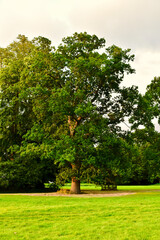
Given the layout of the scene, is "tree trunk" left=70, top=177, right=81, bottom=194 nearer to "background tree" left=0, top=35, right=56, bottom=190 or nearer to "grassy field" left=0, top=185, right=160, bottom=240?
"background tree" left=0, top=35, right=56, bottom=190

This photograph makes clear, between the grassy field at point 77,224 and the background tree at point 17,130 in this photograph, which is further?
the background tree at point 17,130

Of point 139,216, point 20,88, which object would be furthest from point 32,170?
point 139,216

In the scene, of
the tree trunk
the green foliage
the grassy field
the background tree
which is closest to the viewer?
the grassy field

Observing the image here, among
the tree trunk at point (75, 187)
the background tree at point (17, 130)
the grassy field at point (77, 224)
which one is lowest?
the grassy field at point (77, 224)

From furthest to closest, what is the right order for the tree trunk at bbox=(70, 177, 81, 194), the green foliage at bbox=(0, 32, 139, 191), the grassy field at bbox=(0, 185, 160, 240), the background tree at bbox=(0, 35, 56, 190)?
the background tree at bbox=(0, 35, 56, 190)
the tree trunk at bbox=(70, 177, 81, 194)
the green foliage at bbox=(0, 32, 139, 191)
the grassy field at bbox=(0, 185, 160, 240)

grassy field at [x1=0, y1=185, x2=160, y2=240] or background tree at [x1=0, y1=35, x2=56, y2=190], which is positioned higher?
background tree at [x1=0, y1=35, x2=56, y2=190]

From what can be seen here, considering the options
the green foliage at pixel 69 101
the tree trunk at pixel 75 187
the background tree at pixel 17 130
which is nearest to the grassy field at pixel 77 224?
the green foliage at pixel 69 101

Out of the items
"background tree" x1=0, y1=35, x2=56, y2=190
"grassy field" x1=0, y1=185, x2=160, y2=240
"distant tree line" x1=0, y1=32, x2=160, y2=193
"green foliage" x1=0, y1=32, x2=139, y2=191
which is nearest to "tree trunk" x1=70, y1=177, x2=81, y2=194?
"distant tree line" x1=0, y1=32, x2=160, y2=193

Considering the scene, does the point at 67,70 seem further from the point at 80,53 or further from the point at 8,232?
the point at 8,232

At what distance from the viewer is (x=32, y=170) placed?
23688 mm

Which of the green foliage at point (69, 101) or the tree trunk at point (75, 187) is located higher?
the green foliage at point (69, 101)

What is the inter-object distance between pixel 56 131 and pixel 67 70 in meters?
5.21

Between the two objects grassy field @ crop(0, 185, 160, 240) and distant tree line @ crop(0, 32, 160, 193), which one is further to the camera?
distant tree line @ crop(0, 32, 160, 193)

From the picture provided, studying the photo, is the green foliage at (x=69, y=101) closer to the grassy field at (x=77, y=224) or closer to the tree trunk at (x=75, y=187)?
the tree trunk at (x=75, y=187)
